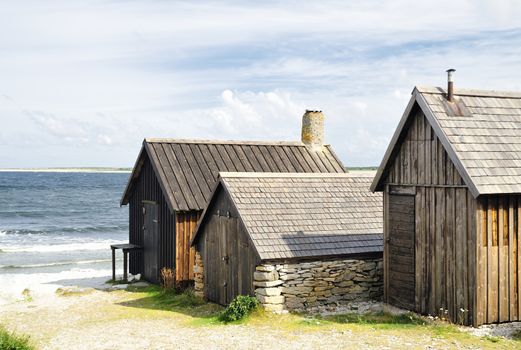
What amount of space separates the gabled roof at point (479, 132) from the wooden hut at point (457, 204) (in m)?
0.03

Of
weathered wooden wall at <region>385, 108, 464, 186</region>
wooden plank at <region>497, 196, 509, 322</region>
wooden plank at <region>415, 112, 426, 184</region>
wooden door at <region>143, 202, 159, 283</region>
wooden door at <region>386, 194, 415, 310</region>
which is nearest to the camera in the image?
wooden plank at <region>497, 196, 509, 322</region>

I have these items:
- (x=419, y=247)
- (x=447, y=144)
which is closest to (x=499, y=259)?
(x=419, y=247)

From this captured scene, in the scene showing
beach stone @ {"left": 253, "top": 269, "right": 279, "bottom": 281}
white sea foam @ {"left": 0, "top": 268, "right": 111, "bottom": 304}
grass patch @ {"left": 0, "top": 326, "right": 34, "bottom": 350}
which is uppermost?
beach stone @ {"left": 253, "top": 269, "right": 279, "bottom": 281}

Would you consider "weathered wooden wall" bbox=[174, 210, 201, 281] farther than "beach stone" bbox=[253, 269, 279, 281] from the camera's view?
Yes

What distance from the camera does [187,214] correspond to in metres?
22.8

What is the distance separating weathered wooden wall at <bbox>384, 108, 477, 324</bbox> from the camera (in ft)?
46.2

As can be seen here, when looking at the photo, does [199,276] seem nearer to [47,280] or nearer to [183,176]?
[183,176]

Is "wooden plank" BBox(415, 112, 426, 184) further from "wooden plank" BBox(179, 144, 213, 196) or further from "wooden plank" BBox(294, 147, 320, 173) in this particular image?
"wooden plank" BBox(294, 147, 320, 173)

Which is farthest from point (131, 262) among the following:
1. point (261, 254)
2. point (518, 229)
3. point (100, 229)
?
point (100, 229)

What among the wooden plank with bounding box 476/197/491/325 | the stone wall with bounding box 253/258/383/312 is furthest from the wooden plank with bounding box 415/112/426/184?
the stone wall with bounding box 253/258/383/312

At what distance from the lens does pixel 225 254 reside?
18594 millimetres

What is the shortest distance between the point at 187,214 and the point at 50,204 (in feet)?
219

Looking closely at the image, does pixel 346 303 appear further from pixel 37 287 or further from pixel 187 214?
pixel 37 287

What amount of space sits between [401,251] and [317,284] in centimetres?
240
